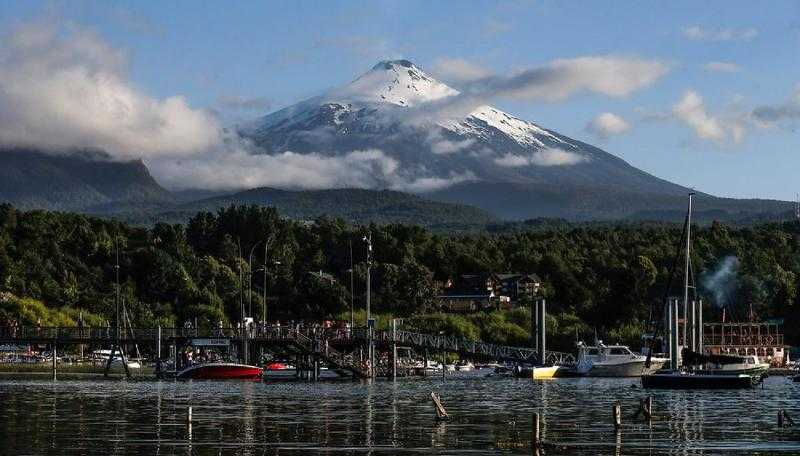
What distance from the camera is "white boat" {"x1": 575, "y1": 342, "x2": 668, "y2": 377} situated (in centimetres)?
10919

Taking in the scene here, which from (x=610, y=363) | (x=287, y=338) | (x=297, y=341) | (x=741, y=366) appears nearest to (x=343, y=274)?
(x=610, y=363)

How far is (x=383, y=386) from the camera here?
87.9 meters

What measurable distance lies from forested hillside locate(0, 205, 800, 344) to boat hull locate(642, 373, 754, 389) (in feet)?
180

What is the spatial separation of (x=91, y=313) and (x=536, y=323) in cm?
4825

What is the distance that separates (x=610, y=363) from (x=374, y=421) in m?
57.3

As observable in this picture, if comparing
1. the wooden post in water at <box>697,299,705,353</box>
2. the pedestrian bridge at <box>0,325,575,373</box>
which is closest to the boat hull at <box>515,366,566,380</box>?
the pedestrian bridge at <box>0,325,575,373</box>

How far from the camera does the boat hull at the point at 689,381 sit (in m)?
83.7

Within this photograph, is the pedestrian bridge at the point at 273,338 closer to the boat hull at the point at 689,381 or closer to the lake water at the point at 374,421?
the lake water at the point at 374,421

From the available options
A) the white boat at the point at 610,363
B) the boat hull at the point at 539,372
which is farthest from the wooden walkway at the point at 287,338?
the white boat at the point at 610,363

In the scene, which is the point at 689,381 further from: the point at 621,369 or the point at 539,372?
the point at 621,369

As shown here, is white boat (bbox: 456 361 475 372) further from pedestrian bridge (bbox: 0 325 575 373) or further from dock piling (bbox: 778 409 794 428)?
dock piling (bbox: 778 409 794 428)

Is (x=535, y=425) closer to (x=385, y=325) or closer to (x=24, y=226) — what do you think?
(x=385, y=325)

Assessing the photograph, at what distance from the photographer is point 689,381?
84188 millimetres

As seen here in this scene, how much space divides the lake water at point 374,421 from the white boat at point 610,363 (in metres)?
23.4
